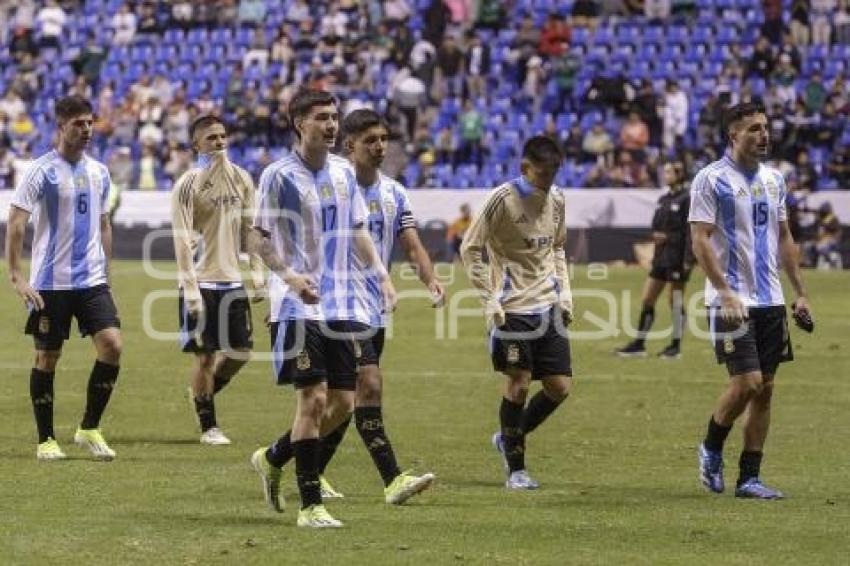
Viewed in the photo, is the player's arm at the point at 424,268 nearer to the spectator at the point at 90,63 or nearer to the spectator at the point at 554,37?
the spectator at the point at 554,37

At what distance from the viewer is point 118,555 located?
30.8 ft

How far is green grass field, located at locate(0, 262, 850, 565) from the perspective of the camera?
31.7 ft

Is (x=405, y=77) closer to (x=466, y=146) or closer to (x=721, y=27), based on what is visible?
(x=466, y=146)

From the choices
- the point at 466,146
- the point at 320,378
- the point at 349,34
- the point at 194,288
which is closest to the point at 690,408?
the point at 194,288

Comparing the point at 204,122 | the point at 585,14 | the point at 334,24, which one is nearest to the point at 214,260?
the point at 204,122

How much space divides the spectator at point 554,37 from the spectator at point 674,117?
3.40 meters

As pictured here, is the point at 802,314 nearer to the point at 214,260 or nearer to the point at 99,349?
the point at 99,349

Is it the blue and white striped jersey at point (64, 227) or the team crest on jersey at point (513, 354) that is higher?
the blue and white striped jersey at point (64, 227)

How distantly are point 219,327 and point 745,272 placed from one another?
4702mm

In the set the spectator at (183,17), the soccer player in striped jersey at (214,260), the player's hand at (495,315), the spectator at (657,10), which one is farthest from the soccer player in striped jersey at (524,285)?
the spectator at (183,17)

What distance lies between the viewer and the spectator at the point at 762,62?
3800 centimetres

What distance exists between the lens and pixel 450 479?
12508 mm

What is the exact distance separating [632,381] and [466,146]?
19.7 metres

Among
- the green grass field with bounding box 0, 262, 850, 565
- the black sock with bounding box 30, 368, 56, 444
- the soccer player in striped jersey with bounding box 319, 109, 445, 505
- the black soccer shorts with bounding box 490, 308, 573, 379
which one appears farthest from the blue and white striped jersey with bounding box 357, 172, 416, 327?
Result: the black sock with bounding box 30, 368, 56, 444
